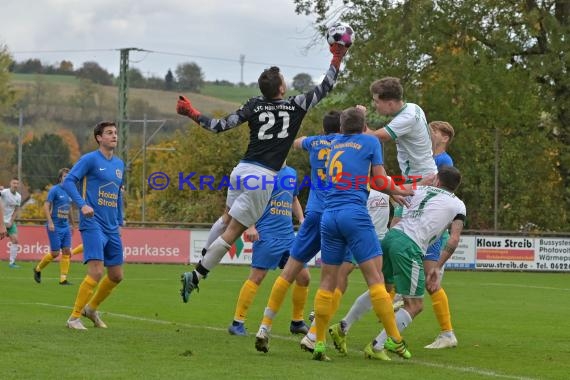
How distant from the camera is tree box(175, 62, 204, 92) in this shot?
5128 inches

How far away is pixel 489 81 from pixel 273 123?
1251 inches

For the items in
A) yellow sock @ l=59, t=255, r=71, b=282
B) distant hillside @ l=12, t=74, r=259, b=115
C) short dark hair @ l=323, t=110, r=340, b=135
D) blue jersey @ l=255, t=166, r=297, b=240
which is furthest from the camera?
distant hillside @ l=12, t=74, r=259, b=115

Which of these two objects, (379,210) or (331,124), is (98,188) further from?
(379,210)

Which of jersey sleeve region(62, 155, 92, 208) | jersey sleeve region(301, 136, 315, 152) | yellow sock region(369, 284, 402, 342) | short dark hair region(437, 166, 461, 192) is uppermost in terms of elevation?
jersey sleeve region(301, 136, 315, 152)

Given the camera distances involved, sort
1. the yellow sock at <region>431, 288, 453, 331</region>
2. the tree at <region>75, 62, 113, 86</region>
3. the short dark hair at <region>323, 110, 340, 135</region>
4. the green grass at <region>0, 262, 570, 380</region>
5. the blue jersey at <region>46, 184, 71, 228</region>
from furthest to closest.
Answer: the tree at <region>75, 62, 113, 86</region>, the blue jersey at <region>46, 184, 71, 228</region>, the short dark hair at <region>323, 110, 340, 135</region>, the yellow sock at <region>431, 288, 453, 331</region>, the green grass at <region>0, 262, 570, 380</region>

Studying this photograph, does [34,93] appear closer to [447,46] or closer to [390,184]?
[447,46]

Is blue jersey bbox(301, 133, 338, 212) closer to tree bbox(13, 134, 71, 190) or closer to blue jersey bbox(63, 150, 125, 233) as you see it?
blue jersey bbox(63, 150, 125, 233)

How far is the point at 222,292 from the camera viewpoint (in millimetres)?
20844

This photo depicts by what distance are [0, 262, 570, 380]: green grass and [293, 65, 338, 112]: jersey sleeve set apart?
235 cm

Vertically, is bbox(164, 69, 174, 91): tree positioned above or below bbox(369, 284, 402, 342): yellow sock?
above

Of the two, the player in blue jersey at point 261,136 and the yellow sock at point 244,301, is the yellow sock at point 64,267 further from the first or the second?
the player in blue jersey at point 261,136

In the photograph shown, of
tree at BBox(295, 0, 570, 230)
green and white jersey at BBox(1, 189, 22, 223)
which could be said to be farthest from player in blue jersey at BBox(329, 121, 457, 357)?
tree at BBox(295, 0, 570, 230)

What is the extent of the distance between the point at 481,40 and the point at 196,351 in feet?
110

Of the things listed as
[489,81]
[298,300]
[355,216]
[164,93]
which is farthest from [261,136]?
[164,93]
